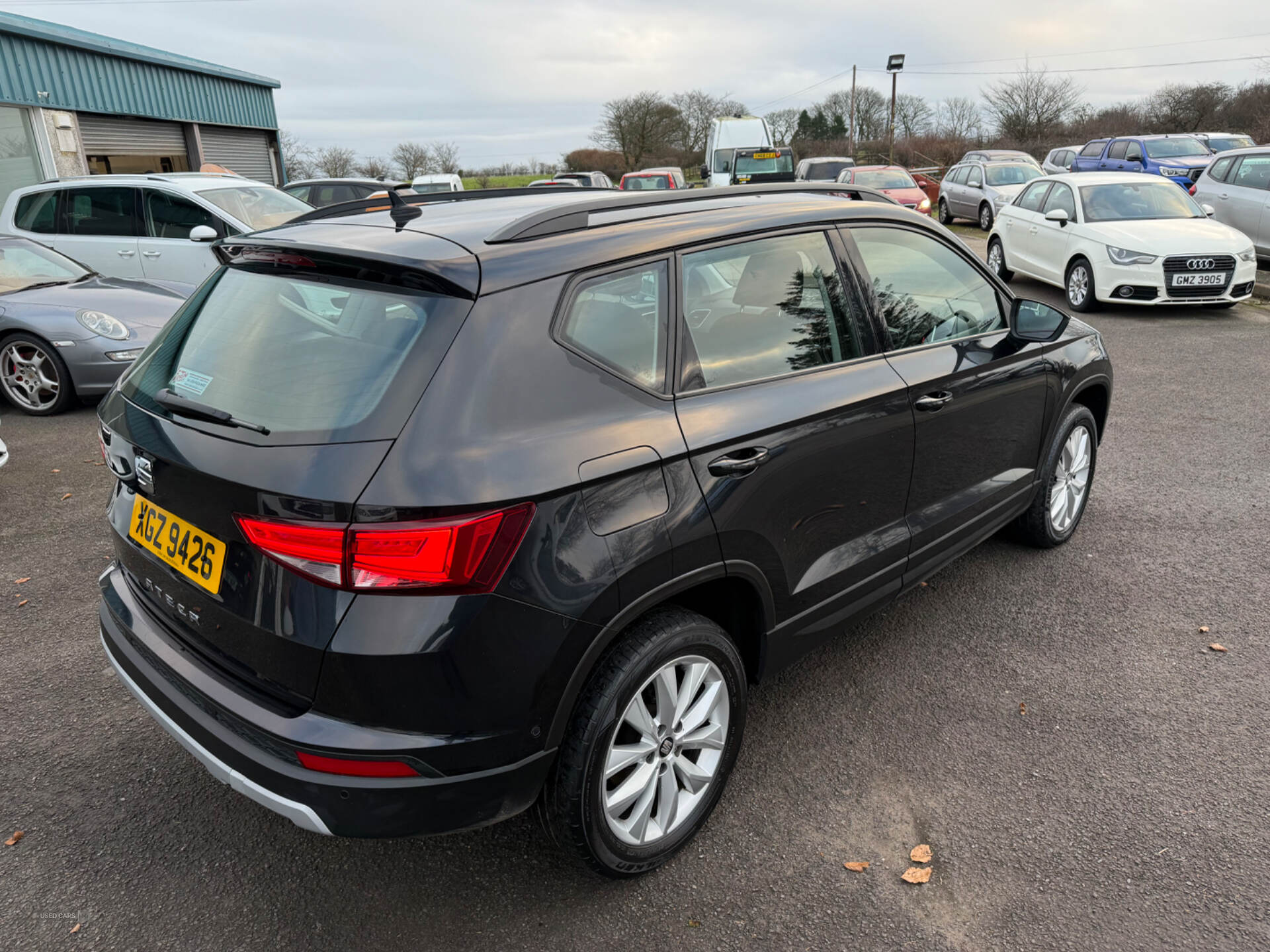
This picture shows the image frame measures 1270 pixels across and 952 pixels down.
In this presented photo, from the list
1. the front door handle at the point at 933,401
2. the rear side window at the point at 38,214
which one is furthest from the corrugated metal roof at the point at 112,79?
the front door handle at the point at 933,401

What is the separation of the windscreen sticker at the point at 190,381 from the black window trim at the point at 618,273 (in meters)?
0.96

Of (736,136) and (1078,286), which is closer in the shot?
(1078,286)

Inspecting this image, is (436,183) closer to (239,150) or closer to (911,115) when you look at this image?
(239,150)

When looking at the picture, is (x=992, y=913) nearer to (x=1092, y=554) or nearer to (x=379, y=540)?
(x=379, y=540)

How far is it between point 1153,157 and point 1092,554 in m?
19.9

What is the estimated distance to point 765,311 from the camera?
271 centimetres

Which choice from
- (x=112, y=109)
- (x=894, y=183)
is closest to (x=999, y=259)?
(x=894, y=183)

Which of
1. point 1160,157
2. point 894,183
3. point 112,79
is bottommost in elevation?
point 894,183

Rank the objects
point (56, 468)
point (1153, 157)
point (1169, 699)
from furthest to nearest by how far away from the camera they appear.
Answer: point (1153, 157) → point (56, 468) → point (1169, 699)

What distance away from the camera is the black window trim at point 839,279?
94.3 inches

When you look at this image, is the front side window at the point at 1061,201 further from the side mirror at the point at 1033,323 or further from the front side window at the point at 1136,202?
the side mirror at the point at 1033,323

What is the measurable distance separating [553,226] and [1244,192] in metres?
13.7

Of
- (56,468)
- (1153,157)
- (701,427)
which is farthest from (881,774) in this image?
(1153,157)

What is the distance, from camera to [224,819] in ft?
8.63
